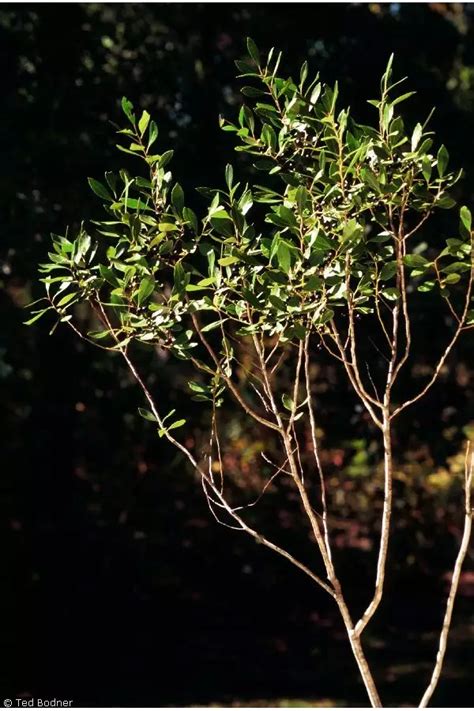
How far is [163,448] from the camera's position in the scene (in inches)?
301

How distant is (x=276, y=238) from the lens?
2.25 m

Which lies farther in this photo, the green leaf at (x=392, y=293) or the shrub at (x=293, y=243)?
the green leaf at (x=392, y=293)

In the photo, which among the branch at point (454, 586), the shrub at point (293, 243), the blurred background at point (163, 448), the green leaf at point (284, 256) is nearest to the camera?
the green leaf at point (284, 256)

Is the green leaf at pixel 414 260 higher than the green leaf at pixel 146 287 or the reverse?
higher

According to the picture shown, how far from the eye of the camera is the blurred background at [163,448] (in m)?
6.50

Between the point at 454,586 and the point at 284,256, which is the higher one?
the point at 284,256

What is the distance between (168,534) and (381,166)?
19.2 feet

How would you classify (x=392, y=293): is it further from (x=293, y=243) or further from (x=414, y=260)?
(x=293, y=243)

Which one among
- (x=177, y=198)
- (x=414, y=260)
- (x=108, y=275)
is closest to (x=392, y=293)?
(x=414, y=260)

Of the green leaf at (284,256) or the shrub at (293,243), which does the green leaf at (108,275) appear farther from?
the green leaf at (284,256)

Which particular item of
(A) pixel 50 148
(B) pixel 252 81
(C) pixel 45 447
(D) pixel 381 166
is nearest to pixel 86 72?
(A) pixel 50 148

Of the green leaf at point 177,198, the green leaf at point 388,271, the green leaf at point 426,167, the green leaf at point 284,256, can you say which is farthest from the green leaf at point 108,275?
the green leaf at point 426,167

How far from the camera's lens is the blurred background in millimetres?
6504

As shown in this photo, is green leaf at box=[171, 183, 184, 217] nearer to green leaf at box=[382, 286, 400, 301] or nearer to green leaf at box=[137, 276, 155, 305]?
green leaf at box=[137, 276, 155, 305]
